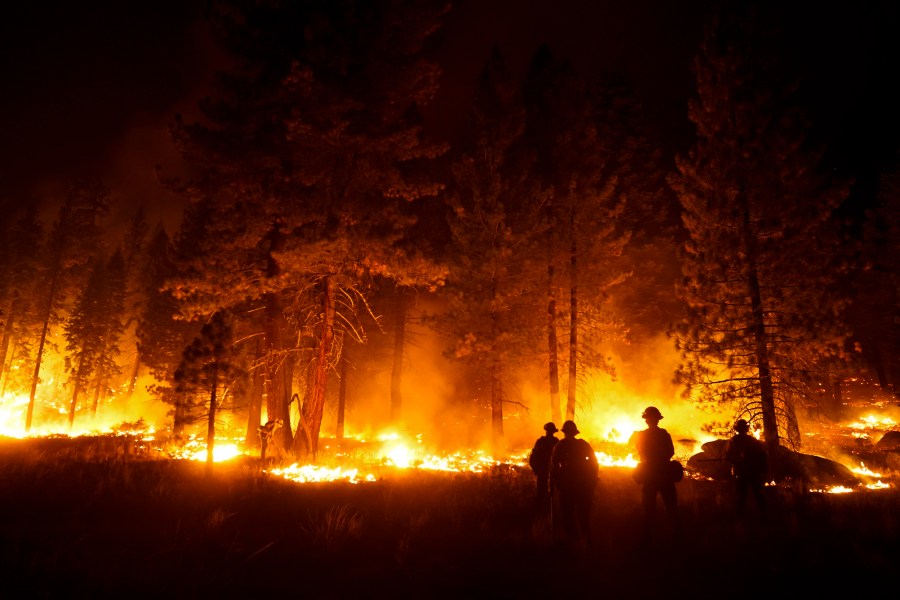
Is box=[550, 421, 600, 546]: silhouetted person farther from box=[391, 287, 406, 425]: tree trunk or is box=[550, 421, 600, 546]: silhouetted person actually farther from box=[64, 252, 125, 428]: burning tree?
box=[64, 252, 125, 428]: burning tree

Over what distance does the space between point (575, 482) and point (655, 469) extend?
152 centimetres

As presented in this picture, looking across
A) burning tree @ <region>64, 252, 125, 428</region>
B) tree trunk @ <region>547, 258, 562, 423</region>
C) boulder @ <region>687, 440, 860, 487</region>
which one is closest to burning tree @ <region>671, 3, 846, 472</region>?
boulder @ <region>687, 440, 860, 487</region>

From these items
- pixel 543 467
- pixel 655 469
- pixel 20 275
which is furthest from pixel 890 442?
pixel 20 275

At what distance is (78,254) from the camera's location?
39.2 m

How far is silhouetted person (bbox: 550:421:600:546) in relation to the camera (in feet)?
26.2

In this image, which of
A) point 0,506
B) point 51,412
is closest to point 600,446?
point 0,506

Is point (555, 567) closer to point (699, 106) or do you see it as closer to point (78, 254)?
point (699, 106)

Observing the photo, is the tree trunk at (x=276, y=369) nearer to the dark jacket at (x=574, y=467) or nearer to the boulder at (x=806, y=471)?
the dark jacket at (x=574, y=467)

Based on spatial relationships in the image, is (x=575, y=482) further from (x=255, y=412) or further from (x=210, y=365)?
(x=255, y=412)

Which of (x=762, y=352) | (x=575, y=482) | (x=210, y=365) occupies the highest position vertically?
(x=762, y=352)

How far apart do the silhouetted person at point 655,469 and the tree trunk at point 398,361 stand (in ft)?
64.4

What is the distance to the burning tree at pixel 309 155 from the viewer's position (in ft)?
52.2

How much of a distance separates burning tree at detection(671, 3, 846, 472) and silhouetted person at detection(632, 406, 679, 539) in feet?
28.1

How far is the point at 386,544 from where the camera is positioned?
24.9 ft
